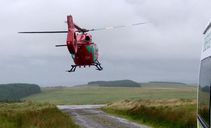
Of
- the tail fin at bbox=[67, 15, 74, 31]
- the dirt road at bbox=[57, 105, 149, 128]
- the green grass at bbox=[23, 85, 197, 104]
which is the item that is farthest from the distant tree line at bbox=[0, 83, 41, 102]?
the dirt road at bbox=[57, 105, 149, 128]

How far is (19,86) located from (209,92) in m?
192

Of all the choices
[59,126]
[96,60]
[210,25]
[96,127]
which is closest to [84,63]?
[96,60]

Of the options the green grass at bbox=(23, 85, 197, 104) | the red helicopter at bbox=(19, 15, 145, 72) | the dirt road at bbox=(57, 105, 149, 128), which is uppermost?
the red helicopter at bbox=(19, 15, 145, 72)

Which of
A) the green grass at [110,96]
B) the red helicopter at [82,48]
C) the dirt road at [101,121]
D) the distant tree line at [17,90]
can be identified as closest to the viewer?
the dirt road at [101,121]

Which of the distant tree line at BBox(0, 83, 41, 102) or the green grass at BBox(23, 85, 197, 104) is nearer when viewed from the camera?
the green grass at BBox(23, 85, 197, 104)

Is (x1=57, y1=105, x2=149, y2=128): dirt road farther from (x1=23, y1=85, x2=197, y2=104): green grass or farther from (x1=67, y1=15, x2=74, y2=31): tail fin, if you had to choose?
(x1=23, y1=85, x2=197, y2=104): green grass

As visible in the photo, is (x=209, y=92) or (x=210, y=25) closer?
(x=209, y=92)

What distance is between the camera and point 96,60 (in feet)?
179

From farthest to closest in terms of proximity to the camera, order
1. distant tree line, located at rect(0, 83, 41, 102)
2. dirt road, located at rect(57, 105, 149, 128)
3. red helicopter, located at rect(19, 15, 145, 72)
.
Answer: distant tree line, located at rect(0, 83, 41, 102)
red helicopter, located at rect(19, 15, 145, 72)
dirt road, located at rect(57, 105, 149, 128)

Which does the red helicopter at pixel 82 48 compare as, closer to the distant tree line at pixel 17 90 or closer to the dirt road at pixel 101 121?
the dirt road at pixel 101 121

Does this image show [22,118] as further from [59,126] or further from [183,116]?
[183,116]

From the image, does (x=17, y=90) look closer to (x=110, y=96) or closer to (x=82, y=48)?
(x=110, y=96)

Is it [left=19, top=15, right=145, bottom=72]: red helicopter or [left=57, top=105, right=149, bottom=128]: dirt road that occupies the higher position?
[left=19, top=15, right=145, bottom=72]: red helicopter

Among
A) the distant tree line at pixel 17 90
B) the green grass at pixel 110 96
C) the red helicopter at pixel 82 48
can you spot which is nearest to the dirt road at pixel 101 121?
the red helicopter at pixel 82 48
